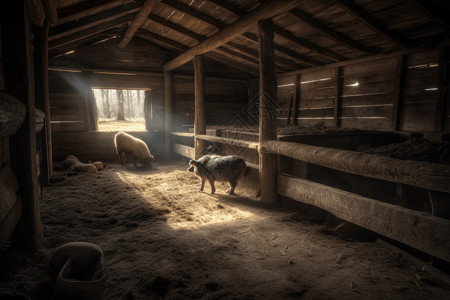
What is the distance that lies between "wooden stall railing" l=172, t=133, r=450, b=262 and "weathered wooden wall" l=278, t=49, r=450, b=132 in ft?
11.8

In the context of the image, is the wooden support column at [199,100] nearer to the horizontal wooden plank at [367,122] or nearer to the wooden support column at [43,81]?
the wooden support column at [43,81]

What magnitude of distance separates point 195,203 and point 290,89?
22.3ft

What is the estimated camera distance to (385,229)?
2668 millimetres

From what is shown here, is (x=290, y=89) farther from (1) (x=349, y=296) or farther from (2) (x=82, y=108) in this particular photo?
(1) (x=349, y=296)

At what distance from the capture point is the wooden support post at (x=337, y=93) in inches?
313

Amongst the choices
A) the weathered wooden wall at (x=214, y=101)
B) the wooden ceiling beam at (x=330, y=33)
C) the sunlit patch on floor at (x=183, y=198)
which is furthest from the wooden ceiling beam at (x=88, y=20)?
the weathered wooden wall at (x=214, y=101)

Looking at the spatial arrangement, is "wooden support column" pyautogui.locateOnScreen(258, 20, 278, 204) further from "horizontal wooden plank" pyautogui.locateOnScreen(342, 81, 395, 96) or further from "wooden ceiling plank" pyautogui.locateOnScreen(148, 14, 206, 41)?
"horizontal wooden plank" pyautogui.locateOnScreen(342, 81, 395, 96)

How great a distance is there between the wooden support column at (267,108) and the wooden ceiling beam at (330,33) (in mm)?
1040

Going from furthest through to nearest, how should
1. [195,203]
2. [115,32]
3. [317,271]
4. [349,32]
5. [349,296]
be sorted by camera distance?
[115,32] < [349,32] < [195,203] < [317,271] < [349,296]

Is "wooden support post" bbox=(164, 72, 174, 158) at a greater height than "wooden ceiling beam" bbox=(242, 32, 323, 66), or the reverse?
"wooden ceiling beam" bbox=(242, 32, 323, 66)

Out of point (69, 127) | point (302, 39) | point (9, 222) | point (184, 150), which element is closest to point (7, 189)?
point (9, 222)

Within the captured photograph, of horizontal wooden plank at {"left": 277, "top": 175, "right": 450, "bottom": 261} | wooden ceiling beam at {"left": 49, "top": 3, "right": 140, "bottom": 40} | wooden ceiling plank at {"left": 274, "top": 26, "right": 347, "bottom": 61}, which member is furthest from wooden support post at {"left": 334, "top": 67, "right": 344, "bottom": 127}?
wooden ceiling beam at {"left": 49, "top": 3, "right": 140, "bottom": 40}

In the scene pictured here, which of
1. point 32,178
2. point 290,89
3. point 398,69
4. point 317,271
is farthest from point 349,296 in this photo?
point 290,89

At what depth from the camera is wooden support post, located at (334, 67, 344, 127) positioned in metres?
7.96
